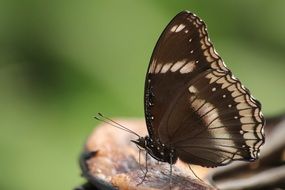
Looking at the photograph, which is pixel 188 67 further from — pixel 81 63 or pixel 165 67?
pixel 81 63

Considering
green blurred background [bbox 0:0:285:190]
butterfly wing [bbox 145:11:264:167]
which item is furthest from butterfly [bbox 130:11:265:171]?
green blurred background [bbox 0:0:285:190]

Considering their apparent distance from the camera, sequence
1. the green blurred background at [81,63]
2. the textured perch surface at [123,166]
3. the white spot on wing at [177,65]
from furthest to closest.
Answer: the green blurred background at [81,63] → the white spot on wing at [177,65] → the textured perch surface at [123,166]

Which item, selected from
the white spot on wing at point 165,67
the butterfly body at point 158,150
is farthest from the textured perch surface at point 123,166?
the white spot on wing at point 165,67

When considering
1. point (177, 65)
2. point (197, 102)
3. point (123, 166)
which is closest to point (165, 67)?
point (177, 65)

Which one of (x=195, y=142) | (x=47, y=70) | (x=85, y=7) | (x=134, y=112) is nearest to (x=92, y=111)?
(x=134, y=112)

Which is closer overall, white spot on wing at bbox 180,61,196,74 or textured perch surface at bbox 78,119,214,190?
textured perch surface at bbox 78,119,214,190

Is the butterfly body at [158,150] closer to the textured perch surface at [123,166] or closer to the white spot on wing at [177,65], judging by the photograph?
the textured perch surface at [123,166]

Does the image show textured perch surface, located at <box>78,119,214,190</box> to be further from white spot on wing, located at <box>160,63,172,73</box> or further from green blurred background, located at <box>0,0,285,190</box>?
green blurred background, located at <box>0,0,285,190</box>
